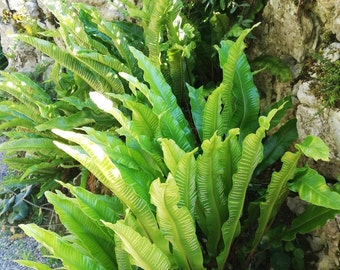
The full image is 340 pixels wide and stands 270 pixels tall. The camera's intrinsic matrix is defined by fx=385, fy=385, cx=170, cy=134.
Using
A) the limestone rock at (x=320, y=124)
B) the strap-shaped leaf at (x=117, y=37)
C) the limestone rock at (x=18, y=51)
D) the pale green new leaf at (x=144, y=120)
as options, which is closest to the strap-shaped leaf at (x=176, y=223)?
the pale green new leaf at (x=144, y=120)

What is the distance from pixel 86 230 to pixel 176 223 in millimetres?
386

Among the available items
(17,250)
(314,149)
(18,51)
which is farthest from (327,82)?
(18,51)

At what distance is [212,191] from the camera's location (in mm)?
1485

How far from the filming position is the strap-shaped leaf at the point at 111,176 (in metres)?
1.22

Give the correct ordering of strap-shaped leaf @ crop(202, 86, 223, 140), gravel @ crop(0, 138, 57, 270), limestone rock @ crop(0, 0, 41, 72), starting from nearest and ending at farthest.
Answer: strap-shaped leaf @ crop(202, 86, 223, 140), gravel @ crop(0, 138, 57, 270), limestone rock @ crop(0, 0, 41, 72)

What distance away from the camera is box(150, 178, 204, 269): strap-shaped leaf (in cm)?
115

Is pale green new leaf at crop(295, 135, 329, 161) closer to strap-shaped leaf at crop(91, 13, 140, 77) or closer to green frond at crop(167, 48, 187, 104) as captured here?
green frond at crop(167, 48, 187, 104)

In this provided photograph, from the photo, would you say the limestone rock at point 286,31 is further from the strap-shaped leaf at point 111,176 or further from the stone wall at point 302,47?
the strap-shaped leaf at point 111,176

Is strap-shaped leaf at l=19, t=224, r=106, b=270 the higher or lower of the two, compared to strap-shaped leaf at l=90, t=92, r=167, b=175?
lower

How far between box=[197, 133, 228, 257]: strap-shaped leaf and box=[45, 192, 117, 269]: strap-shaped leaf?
0.40m

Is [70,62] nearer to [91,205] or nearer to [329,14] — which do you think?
[91,205]

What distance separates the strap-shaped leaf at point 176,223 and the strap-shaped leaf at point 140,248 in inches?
3.7

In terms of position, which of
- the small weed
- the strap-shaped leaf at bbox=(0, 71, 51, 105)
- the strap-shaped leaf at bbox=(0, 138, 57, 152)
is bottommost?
the strap-shaped leaf at bbox=(0, 138, 57, 152)

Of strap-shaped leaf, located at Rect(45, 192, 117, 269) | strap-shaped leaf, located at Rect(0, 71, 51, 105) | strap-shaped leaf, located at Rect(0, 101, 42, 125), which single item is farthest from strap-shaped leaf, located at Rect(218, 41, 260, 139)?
strap-shaped leaf, located at Rect(0, 101, 42, 125)
